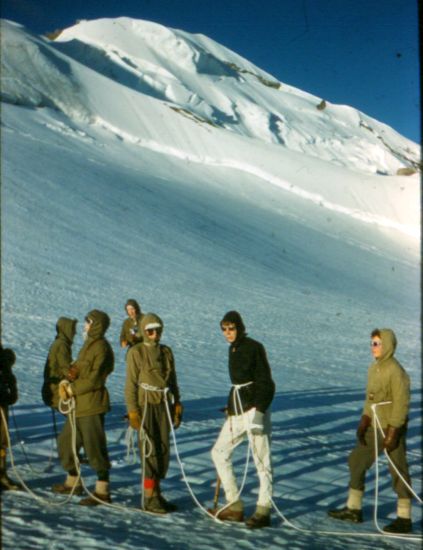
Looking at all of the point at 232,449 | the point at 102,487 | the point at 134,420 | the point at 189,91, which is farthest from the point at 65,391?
the point at 189,91

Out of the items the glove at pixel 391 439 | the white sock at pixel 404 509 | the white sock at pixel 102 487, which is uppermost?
the glove at pixel 391 439

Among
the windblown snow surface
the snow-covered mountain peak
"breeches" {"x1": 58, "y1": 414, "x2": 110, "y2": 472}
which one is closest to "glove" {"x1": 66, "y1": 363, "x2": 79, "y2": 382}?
"breeches" {"x1": 58, "y1": 414, "x2": 110, "y2": 472}

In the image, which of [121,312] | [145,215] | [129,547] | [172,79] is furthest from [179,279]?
[172,79]

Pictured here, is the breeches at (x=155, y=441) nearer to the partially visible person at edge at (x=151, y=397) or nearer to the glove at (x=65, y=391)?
the partially visible person at edge at (x=151, y=397)

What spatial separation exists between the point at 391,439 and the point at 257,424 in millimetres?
974

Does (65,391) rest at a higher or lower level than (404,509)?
higher

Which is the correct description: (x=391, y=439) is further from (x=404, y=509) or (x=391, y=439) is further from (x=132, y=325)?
(x=132, y=325)

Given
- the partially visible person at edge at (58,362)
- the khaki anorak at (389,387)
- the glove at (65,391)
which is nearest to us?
the khaki anorak at (389,387)

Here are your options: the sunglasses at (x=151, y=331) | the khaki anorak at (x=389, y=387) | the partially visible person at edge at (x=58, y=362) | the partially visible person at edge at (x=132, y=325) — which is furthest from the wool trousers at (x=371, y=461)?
the partially visible person at edge at (x=132, y=325)

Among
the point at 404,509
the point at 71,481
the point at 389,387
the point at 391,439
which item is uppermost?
the point at 389,387

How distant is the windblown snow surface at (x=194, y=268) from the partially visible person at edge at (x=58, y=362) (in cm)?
60

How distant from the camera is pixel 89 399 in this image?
4.56 metres

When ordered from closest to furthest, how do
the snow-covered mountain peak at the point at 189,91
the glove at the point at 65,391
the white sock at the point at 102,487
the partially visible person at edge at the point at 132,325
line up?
the white sock at the point at 102,487 → the glove at the point at 65,391 → the partially visible person at edge at the point at 132,325 → the snow-covered mountain peak at the point at 189,91

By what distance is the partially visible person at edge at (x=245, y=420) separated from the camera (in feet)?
14.4
